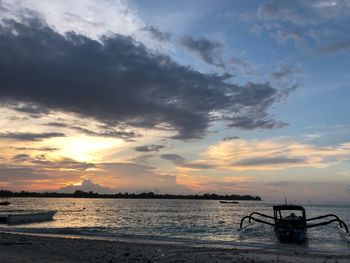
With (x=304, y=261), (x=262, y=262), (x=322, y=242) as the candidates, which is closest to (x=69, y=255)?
(x=262, y=262)

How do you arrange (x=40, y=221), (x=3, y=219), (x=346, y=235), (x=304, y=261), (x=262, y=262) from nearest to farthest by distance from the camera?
(x=262, y=262) → (x=304, y=261) → (x=346, y=235) → (x=3, y=219) → (x=40, y=221)

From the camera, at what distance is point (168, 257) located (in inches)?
808

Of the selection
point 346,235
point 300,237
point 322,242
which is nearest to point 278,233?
point 300,237

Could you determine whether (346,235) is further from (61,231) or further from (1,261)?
(1,261)

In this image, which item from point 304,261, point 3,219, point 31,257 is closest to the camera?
point 31,257

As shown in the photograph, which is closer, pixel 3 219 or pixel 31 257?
pixel 31 257

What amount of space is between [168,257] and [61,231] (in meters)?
26.9

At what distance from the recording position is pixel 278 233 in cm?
3766

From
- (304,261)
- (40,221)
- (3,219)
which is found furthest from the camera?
(40,221)

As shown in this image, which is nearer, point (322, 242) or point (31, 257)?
point (31, 257)

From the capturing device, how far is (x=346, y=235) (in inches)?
1705

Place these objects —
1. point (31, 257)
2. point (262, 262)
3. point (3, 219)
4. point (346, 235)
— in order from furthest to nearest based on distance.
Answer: point (3, 219)
point (346, 235)
point (262, 262)
point (31, 257)

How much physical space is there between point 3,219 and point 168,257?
44705 millimetres

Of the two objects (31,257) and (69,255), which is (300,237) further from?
(31,257)
